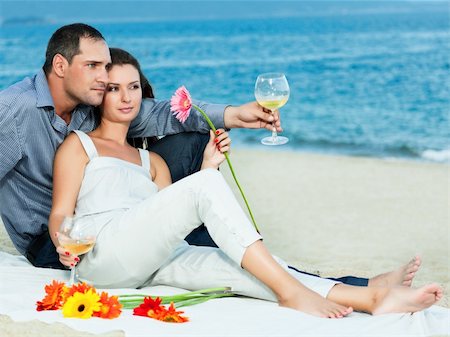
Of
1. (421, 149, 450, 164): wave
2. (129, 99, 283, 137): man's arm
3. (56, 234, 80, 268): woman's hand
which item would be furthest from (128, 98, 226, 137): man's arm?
(421, 149, 450, 164): wave

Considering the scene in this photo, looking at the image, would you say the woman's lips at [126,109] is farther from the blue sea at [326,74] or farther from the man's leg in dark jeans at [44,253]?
the blue sea at [326,74]

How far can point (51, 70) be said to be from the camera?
4262 millimetres

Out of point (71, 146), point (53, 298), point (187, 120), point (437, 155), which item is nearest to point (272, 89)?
point (187, 120)

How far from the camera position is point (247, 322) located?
343 centimetres

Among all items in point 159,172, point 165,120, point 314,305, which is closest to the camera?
point 314,305

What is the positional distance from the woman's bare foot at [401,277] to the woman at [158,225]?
0.25m

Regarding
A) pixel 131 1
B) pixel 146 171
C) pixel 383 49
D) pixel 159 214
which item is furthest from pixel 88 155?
pixel 131 1

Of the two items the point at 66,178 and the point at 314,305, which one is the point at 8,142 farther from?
the point at 314,305

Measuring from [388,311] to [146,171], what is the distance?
4.63 ft

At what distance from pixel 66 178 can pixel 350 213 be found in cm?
392

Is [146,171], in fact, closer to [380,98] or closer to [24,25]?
[380,98]

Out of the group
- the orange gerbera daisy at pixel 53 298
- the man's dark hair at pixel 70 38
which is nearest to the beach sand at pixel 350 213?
the orange gerbera daisy at pixel 53 298

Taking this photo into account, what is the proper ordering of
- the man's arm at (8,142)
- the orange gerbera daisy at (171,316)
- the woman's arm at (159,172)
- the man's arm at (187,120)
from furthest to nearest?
1. the man's arm at (187,120)
2. the woman's arm at (159,172)
3. the man's arm at (8,142)
4. the orange gerbera daisy at (171,316)

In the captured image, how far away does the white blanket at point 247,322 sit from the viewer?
329 cm
